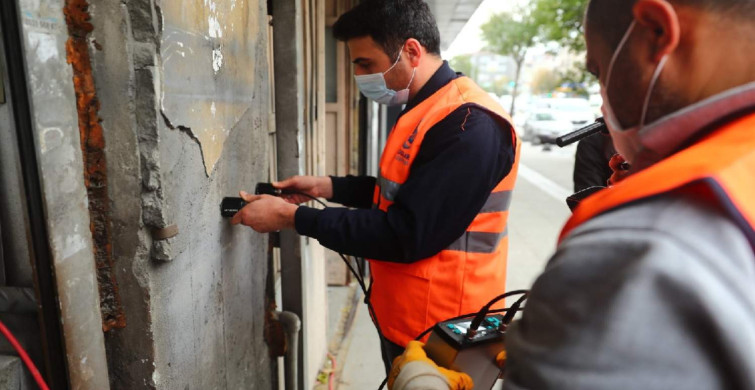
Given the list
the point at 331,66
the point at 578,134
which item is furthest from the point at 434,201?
the point at 331,66

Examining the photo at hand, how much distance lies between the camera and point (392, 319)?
1.89 meters

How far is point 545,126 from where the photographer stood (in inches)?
777

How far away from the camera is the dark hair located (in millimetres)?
1886

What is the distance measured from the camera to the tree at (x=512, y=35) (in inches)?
1012

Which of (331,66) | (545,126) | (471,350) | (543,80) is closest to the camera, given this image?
(471,350)

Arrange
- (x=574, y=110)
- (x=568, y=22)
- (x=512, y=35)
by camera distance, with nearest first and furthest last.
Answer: (x=568, y=22)
(x=574, y=110)
(x=512, y=35)

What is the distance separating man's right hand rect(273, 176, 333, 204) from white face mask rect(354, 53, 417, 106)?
45 cm

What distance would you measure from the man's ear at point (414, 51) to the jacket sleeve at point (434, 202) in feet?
1.38

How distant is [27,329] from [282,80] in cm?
162

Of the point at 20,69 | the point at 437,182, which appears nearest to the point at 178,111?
the point at 20,69

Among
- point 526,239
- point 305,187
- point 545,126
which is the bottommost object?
point 526,239

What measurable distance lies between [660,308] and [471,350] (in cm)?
73

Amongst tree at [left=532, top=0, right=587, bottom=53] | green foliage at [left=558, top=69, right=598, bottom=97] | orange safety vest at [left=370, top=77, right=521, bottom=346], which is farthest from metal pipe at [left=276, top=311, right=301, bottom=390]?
green foliage at [left=558, top=69, right=598, bottom=97]

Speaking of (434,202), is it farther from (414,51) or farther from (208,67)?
(208,67)
